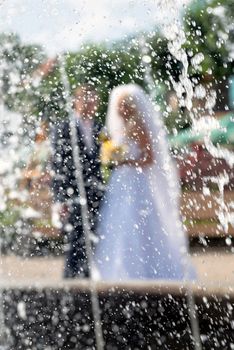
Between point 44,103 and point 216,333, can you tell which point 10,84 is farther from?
point 216,333

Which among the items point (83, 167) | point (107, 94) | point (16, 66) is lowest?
point (83, 167)

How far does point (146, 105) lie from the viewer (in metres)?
2.86

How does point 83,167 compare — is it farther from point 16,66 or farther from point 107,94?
point 16,66

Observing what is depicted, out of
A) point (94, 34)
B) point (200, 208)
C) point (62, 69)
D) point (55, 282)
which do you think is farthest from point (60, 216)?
point (200, 208)

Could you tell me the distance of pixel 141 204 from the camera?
2945mm

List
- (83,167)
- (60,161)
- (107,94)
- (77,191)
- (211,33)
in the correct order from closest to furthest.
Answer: (83,167) → (77,191) → (60,161) → (107,94) → (211,33)

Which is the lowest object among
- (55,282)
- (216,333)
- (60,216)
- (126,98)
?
(216,333)

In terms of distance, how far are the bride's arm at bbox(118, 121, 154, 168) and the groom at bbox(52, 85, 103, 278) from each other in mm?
399

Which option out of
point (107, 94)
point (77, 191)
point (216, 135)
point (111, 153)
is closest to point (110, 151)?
point (111, 153)

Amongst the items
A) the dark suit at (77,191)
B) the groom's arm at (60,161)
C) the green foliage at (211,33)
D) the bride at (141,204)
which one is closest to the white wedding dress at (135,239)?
the bride at (141,204)

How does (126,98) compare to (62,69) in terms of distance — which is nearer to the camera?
(126,98)

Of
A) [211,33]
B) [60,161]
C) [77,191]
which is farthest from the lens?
[211,33]

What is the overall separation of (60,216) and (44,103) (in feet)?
5.07

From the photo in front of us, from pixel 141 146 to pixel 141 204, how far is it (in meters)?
0.25
